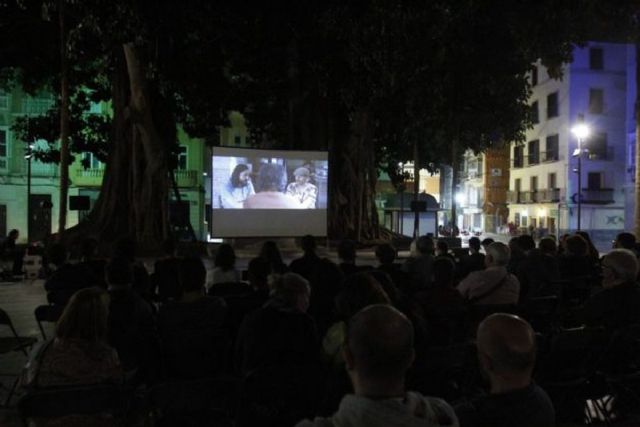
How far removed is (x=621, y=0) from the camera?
1522 centimetres

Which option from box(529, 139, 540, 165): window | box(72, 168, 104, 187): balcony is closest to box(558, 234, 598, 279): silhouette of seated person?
box(72, 168, 104, 187): balcony

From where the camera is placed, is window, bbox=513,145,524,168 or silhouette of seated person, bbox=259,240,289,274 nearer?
silhouette of seated person, bbox=259,240,289,274

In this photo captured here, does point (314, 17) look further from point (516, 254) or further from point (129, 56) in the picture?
point (516, 254)

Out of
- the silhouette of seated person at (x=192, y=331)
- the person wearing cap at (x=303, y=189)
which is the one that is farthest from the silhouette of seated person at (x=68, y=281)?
the person wearing cap at (x=303, y=189)

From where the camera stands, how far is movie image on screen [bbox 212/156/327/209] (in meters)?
16.8

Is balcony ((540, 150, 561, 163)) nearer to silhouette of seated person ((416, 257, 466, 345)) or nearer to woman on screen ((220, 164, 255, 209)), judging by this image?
woman on screen ((220, 164, 255, 209))

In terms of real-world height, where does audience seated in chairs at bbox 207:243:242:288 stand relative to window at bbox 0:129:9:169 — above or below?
below

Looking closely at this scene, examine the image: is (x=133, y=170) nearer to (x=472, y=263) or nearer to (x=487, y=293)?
(x=472, y=263)

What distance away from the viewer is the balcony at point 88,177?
35531 mm

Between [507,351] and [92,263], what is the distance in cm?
585

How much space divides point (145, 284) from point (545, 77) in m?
44.4

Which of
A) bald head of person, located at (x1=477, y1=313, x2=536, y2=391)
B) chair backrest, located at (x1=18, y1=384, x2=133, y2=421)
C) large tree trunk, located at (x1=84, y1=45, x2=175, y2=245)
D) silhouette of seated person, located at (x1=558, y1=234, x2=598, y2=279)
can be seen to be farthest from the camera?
large tree trunk, located at (x1=84, y1=45, x2=175, y2=245)

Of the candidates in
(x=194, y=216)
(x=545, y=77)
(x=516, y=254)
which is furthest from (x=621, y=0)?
(x=545, y=77)

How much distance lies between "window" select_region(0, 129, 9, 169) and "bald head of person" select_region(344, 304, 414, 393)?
36.2 meters
